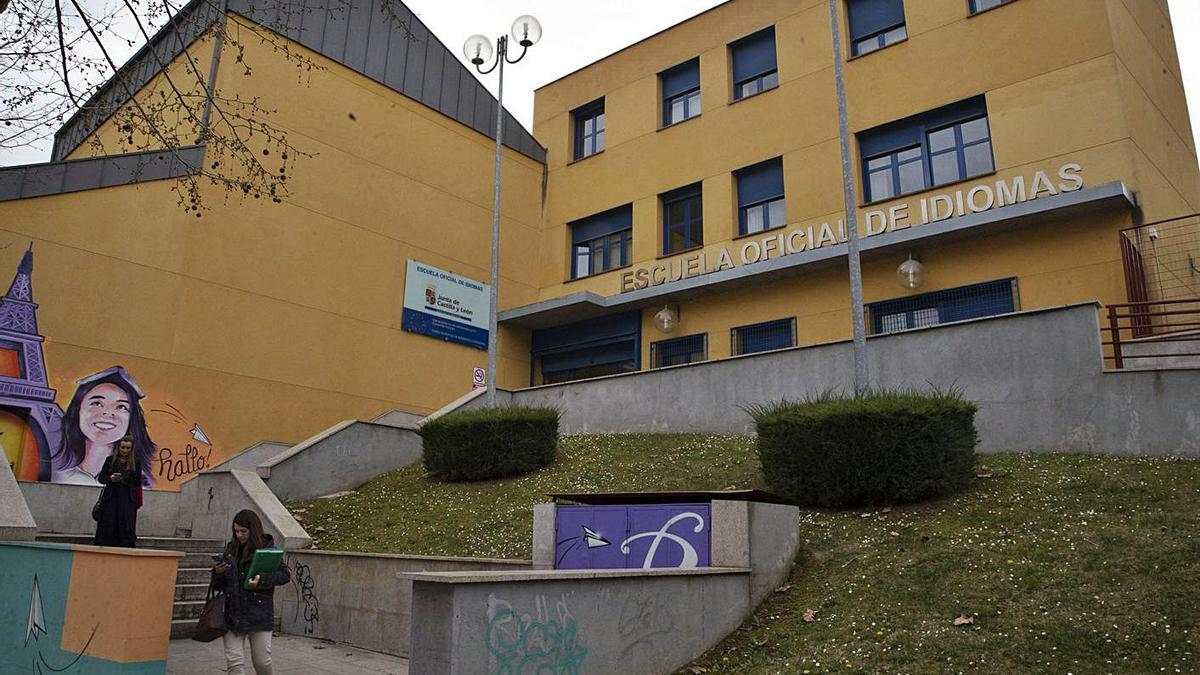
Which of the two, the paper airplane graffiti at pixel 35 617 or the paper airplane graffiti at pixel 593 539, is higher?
the paper airplane graffiti at pixel 593 539

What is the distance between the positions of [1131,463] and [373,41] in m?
20.2

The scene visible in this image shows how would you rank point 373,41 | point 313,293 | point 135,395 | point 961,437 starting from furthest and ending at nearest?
point 373,41 < point 313,293 < point 135,395 < point 961,437

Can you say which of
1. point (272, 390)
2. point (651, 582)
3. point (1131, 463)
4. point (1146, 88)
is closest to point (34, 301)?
point (272, 390)

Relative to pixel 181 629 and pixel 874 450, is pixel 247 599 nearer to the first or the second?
pixel 181 629

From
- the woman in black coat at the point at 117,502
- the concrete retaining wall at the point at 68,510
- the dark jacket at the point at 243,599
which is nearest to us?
the dark jacket at the point at 243,599

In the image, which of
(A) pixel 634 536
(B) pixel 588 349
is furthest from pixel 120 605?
(B) pixel 588 349

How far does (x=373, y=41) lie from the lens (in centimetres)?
2228

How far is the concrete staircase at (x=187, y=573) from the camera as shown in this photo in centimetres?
923

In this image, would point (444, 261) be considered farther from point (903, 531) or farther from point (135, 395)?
point (903, 531)

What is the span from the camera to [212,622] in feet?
20.4

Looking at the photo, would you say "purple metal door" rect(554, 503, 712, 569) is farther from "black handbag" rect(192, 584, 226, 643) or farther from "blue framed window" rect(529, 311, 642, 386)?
"blue framed window" rect(529, 311, 642, 386)

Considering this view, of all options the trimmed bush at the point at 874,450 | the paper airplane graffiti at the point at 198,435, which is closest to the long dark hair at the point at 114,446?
the paper airplane graffiti at the point at 198,435

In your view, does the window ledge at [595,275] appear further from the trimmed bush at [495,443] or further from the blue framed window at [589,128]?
the trimmed bush at [495,443]

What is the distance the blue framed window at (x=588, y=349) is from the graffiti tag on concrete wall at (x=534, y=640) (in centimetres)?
1661
